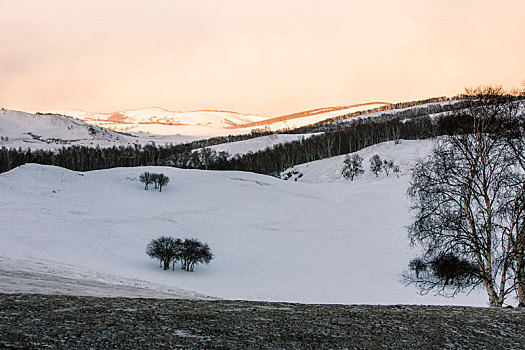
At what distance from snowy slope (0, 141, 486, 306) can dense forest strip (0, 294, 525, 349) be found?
965 centimetres

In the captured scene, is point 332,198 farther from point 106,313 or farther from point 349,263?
point 106,313

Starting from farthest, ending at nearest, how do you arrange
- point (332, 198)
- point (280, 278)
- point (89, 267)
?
point (332, 198)
point (280, 278)
point (89, 267)

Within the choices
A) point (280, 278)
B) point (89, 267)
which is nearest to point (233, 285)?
point (280, 278)

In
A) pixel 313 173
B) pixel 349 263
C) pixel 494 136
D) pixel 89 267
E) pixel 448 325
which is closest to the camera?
pixel 448 325

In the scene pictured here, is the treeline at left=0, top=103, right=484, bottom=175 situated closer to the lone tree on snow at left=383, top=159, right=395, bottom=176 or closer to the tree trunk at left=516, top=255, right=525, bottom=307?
the lone tree on snow at left=383, top=159, right=395, bottom=176

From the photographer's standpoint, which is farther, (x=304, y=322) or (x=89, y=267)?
(x=89, y=267)

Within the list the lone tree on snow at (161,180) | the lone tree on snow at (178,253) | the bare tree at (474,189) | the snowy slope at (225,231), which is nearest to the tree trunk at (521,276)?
the bare tree at (474,189)

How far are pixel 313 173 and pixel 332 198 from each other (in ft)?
164

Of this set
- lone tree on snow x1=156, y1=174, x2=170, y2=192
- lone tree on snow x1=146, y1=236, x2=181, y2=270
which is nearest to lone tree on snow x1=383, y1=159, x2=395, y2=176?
lone tree on snow x1=156, y1=174, x2=170, y2=192

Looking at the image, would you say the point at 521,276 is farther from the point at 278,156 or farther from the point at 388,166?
the point at 278,156

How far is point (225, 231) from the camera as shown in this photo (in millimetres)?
36406

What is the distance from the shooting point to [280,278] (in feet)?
81.6

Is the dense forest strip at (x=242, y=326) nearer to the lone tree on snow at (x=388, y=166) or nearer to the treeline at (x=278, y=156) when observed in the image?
the lone tree on snow at (x=388, y=166)

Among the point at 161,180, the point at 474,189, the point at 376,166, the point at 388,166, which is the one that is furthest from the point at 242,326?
the point at 388,166
